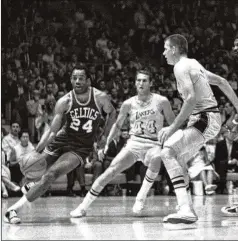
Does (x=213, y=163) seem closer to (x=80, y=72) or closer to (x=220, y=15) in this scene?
(x=80, y=72)

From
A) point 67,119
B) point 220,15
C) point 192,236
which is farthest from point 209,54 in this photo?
point 192,236

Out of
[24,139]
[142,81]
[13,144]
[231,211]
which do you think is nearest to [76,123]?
[142,81]

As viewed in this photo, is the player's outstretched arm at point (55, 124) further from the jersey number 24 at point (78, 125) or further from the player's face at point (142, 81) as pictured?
the player's face at point (142, 81)

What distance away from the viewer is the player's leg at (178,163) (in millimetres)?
7059

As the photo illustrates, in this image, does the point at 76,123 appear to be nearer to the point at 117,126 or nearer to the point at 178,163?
the point at 117,126

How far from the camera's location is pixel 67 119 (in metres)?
8.21

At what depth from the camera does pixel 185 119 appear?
23.2ft

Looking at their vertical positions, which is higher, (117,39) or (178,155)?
(117,39)

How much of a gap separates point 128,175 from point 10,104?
3.35 metres

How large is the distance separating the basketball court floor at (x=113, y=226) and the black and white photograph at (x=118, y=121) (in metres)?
0.01

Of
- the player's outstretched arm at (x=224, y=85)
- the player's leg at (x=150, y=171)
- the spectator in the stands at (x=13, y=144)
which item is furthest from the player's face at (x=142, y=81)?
the spectator in the stands at (x=13, y=144)

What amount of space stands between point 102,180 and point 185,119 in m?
1.81

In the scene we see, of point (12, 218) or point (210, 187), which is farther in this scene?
point (210, 187)

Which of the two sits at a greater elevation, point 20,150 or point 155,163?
point 155,163
